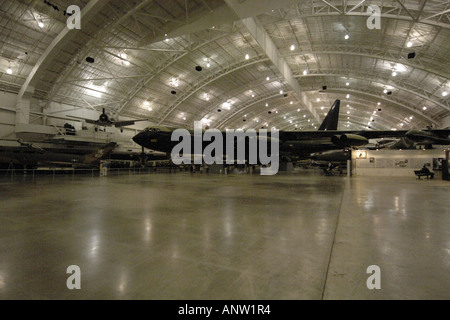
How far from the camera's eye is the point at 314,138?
20.8 metres

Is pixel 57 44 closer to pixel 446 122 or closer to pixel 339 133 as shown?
pixel 339 133

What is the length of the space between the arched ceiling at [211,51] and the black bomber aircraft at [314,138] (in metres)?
8.76

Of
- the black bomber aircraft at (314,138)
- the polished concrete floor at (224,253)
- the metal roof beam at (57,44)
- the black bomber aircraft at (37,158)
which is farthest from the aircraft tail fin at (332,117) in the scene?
the black bomber aircraft at (37,158)

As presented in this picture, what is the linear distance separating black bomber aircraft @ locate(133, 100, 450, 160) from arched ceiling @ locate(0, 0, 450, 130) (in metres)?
8.76

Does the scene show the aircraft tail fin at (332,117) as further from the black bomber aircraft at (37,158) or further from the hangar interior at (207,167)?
the black bomber aircraft at (37,158)

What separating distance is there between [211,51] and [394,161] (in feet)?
80.7

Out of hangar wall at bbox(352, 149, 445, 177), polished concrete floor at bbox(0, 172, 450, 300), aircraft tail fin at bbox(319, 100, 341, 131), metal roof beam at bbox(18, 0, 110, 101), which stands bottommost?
polished concrete floor at bbox(0, 172, 450, 300)

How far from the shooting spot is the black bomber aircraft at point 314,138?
17.5m

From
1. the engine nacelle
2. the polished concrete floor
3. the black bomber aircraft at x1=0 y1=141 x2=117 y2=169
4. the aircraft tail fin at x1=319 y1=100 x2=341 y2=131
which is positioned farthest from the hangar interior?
the aircraft tail fin at x1=319 y1=100 x2=341 y2=131

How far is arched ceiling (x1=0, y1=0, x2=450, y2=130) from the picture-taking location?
1914cm

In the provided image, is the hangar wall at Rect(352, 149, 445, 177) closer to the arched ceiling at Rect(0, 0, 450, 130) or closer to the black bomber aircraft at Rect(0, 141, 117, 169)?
the arched ceiling at Rect(0, 0, 450, 130)
